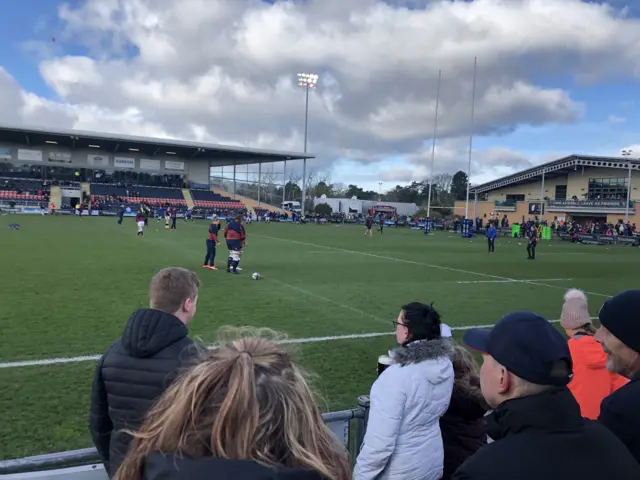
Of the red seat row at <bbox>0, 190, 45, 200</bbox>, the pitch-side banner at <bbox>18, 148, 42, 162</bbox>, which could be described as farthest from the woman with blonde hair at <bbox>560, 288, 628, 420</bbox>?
the pitch-side banner at <bbox>18, 148, 42, 162</bbox>

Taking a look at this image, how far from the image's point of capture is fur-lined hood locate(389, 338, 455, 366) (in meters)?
3.11

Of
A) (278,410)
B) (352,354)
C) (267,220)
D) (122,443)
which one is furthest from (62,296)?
(267,220)

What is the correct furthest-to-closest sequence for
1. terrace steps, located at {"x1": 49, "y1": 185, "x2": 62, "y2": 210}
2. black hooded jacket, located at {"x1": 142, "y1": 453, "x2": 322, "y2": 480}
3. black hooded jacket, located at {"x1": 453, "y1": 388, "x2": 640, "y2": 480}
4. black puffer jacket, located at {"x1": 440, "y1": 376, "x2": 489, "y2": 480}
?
terrace steps, located at {"x1": 49, "y1": 185, "x2": 62, "y2": 210}, black puffer jacket, located at {"x1": 440, "y1": 376, "x2": 489, "y2": 480}, black hooded jacket, located at {"x1": 453, "y1": 388, "x2": 640, "y2": 480}, black hooded jacket, located at {"x1": 142, "y1": 453, "x2": 322, "y2": 480}

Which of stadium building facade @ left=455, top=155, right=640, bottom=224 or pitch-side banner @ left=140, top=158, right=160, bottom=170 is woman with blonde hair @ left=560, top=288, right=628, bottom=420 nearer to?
stadium building facade @ left=455, top=155, right=640, bottom=224

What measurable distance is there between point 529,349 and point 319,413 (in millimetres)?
749

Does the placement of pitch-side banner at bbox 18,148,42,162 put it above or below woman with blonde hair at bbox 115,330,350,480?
above

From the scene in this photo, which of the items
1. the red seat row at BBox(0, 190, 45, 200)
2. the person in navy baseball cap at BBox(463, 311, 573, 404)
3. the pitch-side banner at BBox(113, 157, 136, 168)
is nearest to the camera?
the person in navy baseball cap at BBox(463, 311, 573, 404)

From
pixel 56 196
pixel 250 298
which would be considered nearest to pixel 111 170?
pixel 56 196

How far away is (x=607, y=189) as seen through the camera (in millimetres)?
61062

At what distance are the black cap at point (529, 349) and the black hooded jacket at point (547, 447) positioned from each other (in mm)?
62

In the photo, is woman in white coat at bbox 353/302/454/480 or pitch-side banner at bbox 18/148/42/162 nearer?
woman in white coat at bbox 353/302/454/480

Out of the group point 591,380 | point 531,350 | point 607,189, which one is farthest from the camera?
point 607,189

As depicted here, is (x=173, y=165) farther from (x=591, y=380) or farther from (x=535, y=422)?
(x=535, y=422)

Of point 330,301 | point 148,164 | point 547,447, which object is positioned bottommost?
point 330,301
